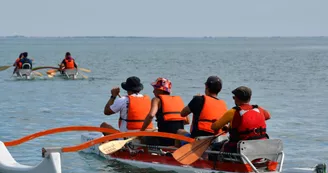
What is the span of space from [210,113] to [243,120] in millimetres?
1105

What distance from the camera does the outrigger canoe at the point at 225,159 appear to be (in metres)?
12.8

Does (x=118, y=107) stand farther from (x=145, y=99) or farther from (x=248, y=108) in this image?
(x=248, y=108)

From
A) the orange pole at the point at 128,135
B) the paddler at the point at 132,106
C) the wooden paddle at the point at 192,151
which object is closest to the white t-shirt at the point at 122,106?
the paddler at the point at 132,106

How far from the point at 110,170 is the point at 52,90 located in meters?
22.7

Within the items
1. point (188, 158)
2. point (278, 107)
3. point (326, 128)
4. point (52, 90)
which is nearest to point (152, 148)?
point (188, 158)

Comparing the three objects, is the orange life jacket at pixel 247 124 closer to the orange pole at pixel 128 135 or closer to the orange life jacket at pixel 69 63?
the orange pole at pixel 128 135

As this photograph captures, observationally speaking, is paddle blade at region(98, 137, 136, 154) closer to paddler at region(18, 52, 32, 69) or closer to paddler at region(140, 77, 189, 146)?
paddler at region(140, 77, 189, 146)

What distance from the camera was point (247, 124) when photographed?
1278cm

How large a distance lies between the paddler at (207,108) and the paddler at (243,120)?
2.27 feet

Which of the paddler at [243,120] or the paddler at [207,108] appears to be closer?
the paddler at [243,120]

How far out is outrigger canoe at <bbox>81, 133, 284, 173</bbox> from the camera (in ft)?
42.1

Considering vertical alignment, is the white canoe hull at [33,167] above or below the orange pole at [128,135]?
below

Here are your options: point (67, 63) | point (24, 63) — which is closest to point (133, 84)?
point (24, 63)

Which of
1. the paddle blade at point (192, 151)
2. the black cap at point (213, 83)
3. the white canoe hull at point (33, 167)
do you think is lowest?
the white canoe hull at point (33, 167)
